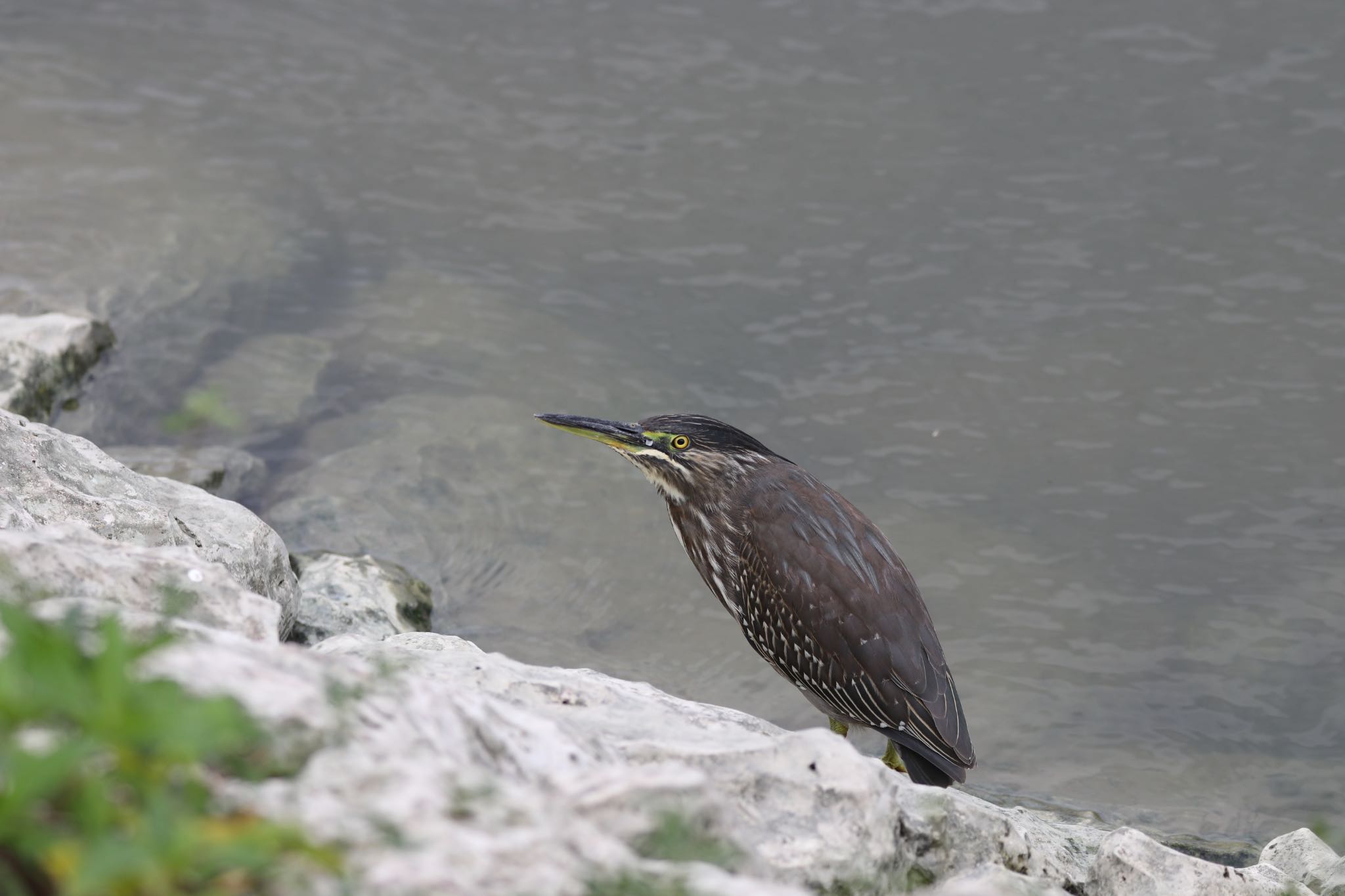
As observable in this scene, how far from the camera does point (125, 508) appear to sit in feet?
12.0

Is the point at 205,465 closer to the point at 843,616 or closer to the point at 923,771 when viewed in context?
the point at 843,616

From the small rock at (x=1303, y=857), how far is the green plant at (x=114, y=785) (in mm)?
3359

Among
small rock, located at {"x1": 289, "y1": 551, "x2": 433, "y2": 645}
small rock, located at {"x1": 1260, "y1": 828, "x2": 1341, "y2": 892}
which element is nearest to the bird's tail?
small rock, located at {"x1": 1260, "y1": 828, "x2": 1341, "y2": 892}

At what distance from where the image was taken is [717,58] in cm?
934

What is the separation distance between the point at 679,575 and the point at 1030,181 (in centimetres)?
379

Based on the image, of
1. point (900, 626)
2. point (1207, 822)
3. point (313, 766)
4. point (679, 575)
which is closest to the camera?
point (313, 766)

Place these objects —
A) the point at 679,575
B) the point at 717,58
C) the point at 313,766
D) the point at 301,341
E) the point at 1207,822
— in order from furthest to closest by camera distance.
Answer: the point at 717,58 < the point at 301,341 < the point at 679,575 < the point at 1207,822 < the point at 313,766

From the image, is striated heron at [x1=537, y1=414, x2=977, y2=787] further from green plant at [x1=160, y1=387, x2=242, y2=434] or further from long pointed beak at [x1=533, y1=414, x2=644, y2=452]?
green plant at [x1=160, y1=387, x2=242, y2=434]

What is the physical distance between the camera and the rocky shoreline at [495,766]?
175 centimetres

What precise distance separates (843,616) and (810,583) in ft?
0.52


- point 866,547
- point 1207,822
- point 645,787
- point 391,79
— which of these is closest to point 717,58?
point 391,79

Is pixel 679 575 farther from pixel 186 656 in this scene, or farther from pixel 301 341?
pixel 186 656

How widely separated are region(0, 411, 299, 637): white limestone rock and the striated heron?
1192 mm

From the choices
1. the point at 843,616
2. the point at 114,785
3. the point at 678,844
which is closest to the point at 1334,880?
the point at 843,616
